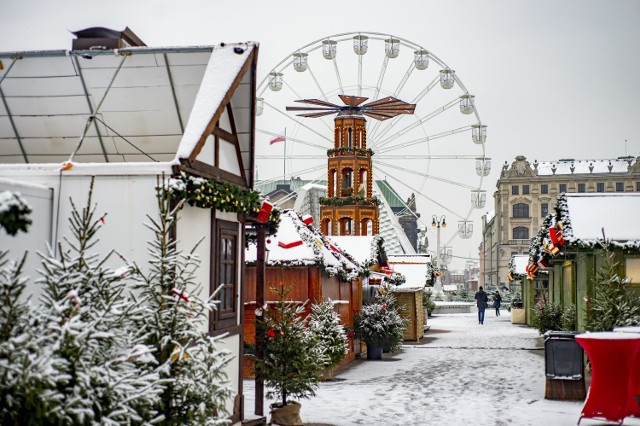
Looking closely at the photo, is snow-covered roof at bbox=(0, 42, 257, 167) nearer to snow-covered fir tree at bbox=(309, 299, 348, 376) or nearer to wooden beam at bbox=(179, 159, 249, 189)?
wooden beam at bbox=(179, 159, 249, 189)

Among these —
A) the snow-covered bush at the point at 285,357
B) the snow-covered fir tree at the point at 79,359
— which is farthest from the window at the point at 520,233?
the snow-covered fir tree at the point at 79,359

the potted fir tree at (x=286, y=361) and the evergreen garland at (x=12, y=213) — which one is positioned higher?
the evergreen garland at (x=12, y=213)

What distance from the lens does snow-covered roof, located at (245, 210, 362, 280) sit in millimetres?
17719

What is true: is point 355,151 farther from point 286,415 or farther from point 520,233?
point 520,233

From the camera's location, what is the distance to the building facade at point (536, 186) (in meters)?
95.6

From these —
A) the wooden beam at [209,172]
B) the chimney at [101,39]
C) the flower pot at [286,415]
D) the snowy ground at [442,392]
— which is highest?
the chimney at [101,39]

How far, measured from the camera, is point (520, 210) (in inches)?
3890

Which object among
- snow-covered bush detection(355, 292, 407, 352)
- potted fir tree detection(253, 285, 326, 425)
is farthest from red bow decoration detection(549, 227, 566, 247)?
potted fir tree detection(253, 285, 326, 425)

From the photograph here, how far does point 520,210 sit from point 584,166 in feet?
29.5

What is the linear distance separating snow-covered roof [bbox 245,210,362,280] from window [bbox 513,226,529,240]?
83019 millimetres

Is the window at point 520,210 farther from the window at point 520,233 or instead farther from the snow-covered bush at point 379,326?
the snow-covered bush at point 379,326

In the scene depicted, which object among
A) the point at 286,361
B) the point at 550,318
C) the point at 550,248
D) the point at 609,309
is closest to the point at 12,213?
the point at 286,361

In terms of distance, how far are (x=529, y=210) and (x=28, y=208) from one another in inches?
3812

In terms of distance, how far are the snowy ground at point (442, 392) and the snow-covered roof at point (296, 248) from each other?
2.50 m
